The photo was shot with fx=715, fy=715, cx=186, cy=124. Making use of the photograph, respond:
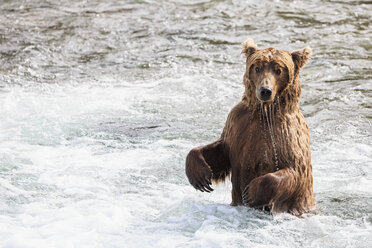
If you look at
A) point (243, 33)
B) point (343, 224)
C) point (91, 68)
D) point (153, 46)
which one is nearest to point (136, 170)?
point (343, 224)

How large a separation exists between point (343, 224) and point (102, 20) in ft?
24.6

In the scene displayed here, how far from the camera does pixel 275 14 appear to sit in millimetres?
12367

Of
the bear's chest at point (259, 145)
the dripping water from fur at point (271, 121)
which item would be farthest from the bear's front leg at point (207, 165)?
the dripping water from fur at point (271, 121)

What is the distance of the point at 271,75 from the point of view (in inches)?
199

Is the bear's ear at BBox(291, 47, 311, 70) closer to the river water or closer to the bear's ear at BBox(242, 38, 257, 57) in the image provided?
the bear's ear at BBox(242, 38, 257, 57)

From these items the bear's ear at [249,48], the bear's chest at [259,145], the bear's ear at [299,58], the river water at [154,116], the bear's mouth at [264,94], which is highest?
the bear's ear at [249,48]

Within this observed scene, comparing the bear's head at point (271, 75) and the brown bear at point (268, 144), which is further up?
the bear's head at point (271, 75)

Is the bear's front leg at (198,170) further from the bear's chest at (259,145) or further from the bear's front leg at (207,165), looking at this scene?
the bear's chest at (259,145)

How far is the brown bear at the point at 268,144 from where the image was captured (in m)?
5.13

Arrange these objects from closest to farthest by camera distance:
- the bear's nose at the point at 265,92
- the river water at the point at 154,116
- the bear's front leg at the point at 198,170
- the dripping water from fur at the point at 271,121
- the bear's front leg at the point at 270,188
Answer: the bear's nose at the point at 265,92, the bear's front leg at the point at 270,188, the dripping water from fur at the point at 271,121, the bear's front leg at the point at 198,170, the river water at the point at 154,116

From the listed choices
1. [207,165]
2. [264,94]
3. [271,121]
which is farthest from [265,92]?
[207,165]

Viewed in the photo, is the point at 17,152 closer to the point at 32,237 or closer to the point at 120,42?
the point at 32,237

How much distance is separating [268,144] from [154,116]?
3314mm

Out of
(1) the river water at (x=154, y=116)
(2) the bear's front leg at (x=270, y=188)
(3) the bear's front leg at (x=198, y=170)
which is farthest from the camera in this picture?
(1) the river water at (x=154, y=116)
